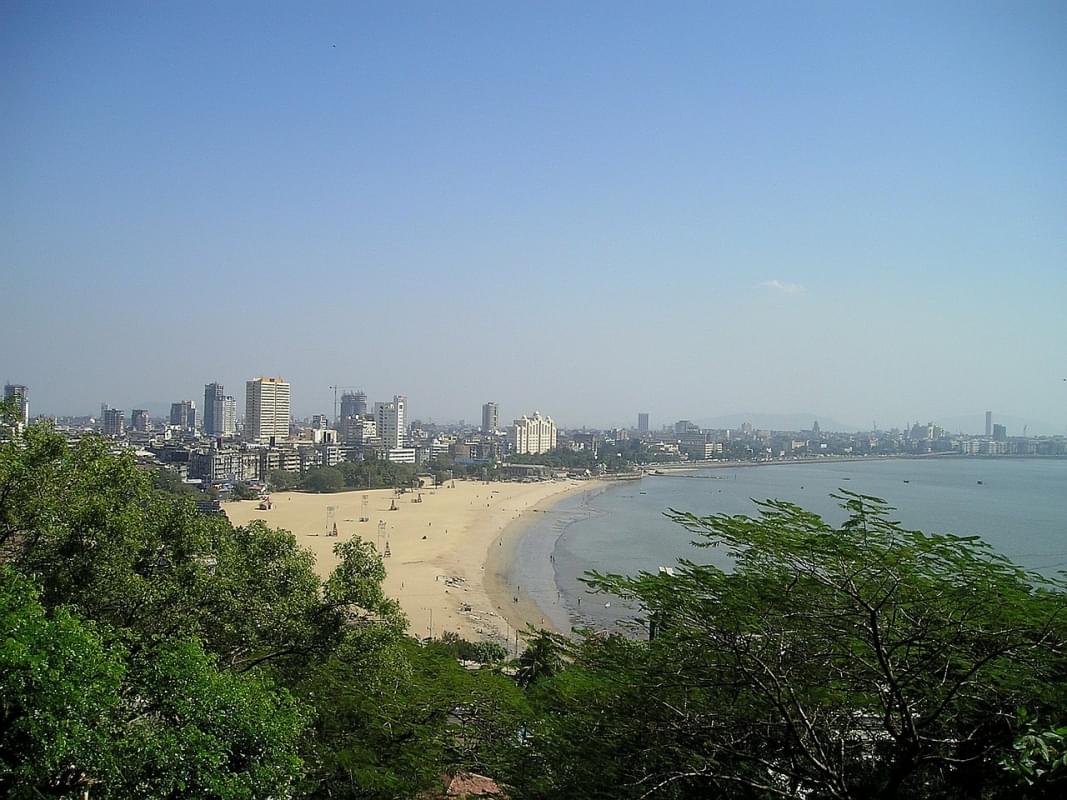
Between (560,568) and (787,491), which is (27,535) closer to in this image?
(560,568)

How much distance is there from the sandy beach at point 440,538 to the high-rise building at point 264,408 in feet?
110

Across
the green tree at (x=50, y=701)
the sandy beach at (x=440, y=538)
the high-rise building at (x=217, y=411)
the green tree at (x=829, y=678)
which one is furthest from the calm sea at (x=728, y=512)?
the high-rise building at (x=217, y=411)

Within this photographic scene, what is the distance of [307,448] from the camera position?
6141 cm

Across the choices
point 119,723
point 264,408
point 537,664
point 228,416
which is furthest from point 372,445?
point 119,723

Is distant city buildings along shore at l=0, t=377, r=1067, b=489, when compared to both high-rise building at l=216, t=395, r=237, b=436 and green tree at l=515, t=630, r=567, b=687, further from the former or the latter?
green tree at l=515, t=630, r=567, b=687

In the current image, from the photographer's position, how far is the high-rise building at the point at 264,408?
79.2 m

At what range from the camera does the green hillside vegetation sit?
3.49 m

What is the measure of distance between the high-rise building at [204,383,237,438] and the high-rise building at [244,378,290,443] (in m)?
10.6

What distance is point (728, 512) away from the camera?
33.8m

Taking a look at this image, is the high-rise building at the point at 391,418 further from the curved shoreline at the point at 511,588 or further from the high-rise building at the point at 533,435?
the curved shoreline at the point at 511,588

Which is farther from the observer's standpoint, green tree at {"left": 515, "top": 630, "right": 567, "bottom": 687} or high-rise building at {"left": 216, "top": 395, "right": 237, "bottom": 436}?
high-rise building at {"left": 216, "top": 395, "right": 237, "bottom": 436}

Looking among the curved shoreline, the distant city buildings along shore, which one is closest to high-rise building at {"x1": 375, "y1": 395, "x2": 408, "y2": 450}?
the distant city buildings along shore

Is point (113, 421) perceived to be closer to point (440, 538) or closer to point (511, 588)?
point (440, 538)

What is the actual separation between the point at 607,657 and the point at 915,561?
6.94ft
